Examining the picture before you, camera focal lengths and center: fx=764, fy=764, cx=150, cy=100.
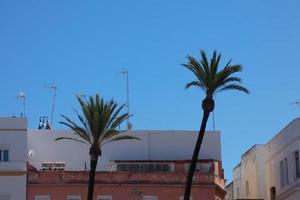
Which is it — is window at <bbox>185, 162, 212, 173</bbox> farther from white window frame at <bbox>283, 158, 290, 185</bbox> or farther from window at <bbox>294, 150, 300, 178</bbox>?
window at <bbox>294, 150, 300, 178</bbox>

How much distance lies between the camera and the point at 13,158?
2201 inches

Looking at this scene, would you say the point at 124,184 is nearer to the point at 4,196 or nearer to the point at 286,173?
the point at 4,196

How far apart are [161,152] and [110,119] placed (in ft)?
32.2

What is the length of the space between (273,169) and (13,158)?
814 inches

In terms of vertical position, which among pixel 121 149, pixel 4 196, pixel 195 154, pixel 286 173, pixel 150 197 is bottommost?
pixel 150 197

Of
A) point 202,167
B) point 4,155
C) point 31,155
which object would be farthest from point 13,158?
point 202,167

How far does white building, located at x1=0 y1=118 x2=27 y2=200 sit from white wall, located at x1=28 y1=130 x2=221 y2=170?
418cm

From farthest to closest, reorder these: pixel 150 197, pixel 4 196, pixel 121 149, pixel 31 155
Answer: pixel 121 149
pixel 31 155
pixel 150 197
pixel 4 196

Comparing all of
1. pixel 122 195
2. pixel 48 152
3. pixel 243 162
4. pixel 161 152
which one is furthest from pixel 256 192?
pixel 48 152

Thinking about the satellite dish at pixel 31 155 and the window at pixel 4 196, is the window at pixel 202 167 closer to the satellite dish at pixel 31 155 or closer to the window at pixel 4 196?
the satellite dish at pixel 31 155

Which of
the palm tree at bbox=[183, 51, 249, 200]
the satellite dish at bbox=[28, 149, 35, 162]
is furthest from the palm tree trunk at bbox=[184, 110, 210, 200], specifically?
the satellite dish at bbox=[28, 149, 35, 162]

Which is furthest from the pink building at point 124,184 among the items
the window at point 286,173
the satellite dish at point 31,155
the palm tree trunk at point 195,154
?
the palm tree trunk at point 195,154

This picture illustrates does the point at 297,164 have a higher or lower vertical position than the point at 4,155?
lower

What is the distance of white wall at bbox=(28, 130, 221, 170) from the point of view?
60625 millimetres
